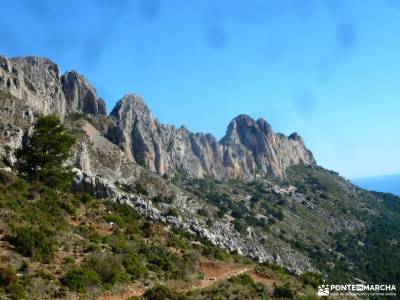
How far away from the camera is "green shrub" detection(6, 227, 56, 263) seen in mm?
28625

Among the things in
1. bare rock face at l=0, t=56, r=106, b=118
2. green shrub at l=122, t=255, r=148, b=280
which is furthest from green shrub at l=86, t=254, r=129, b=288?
bare rock face at l=0, t=56, r=106, b=118

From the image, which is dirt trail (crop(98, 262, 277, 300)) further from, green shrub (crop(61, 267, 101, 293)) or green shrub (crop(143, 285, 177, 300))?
green shrub (crop(61, 267, 101, 293))

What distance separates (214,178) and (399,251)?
269 feet

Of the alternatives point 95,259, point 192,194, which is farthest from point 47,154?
point 192,194

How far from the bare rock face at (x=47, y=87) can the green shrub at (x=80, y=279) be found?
263ft

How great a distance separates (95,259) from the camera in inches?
1178

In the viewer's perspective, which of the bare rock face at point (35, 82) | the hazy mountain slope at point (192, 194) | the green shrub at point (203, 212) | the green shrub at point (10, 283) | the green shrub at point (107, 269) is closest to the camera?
the green shrub at point (10, 283)

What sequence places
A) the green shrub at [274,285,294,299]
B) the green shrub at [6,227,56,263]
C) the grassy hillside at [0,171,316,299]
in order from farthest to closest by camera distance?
the green shrub at [274,285,294,299]
the green shrub at [6,227,56,263]
the grassy hillside at [0,171,316,299]

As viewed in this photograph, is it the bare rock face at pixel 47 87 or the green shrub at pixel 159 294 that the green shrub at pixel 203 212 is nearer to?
the bare rock face at pixel 47 87

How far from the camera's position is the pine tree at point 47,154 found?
52688mm

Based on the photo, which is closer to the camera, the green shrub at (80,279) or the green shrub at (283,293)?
the green shrub at (80,279)

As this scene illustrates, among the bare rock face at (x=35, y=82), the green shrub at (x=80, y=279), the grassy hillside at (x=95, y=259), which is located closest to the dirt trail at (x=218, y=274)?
the grassy hillside at (x=95, y=259)

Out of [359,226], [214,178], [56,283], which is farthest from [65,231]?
[214,178]

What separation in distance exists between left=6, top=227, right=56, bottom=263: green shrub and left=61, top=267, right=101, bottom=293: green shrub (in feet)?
8.05
